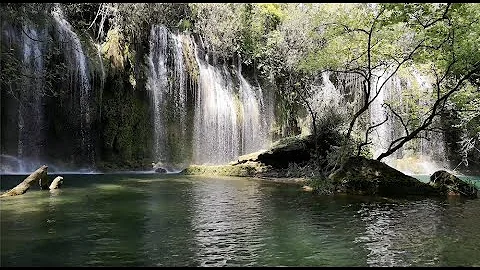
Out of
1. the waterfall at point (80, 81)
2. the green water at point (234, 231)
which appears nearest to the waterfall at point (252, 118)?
the waterfall at point (80, 81)

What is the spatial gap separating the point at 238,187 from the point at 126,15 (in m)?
14.1

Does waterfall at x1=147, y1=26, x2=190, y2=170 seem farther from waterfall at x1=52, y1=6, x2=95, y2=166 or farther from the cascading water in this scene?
waterfall at x1=52, y1=6, x2=95, y2=166

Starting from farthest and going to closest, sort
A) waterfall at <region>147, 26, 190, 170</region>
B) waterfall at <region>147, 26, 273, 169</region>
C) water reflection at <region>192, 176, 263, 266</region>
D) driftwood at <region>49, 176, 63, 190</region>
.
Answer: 1. waterfall at <region>147, 26, 273, 169</region>
2. waterfall at <region>147, 26, 190, 170</region>
3. driftwood at <region>49, 176, 63, 190</region>
4. water reflection at <region>192, 176, 263, 266</region>

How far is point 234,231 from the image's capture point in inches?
314

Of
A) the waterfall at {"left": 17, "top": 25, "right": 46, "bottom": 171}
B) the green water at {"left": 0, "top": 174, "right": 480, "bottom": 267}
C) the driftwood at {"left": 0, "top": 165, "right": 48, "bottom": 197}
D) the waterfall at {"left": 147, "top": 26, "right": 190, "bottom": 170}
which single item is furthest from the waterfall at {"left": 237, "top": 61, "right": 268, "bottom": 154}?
the green water at {"left": 0, "top": 174, "right": 480, "bottom": 267}

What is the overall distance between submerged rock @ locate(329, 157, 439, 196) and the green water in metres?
1.23

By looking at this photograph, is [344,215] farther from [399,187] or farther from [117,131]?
[117,131]

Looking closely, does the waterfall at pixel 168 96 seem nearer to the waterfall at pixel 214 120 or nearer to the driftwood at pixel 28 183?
the waterfall at pixel 214 120

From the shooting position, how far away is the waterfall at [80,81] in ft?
76.3

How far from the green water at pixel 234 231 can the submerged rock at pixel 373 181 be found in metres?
1.23

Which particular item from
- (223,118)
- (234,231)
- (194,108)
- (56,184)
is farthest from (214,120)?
(234,231)

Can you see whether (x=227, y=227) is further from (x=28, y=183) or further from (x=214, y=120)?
(x=214, y=120)

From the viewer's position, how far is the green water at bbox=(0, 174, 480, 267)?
611 cm

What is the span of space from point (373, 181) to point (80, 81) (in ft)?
53.7
